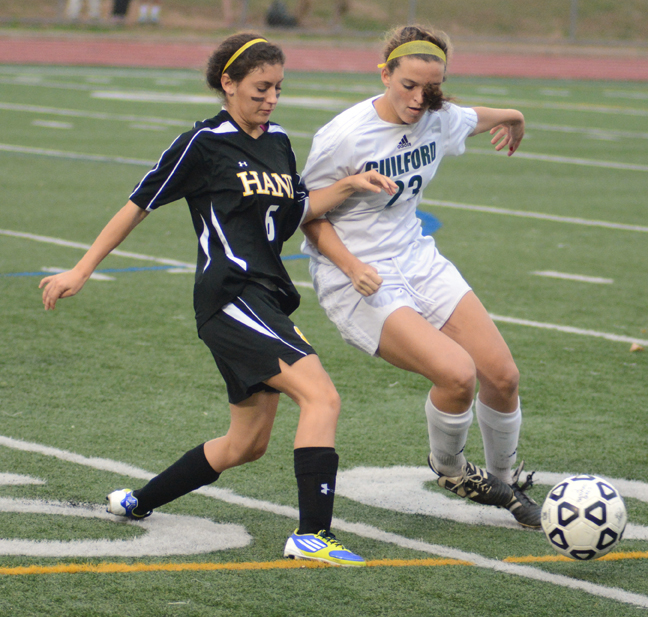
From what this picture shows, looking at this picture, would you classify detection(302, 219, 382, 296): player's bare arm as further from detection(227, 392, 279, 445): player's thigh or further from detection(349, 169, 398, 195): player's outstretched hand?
detection(227, 392, 279, 445): player's thigh

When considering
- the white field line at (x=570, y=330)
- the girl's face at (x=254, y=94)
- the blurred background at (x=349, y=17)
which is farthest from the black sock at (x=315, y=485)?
the blurred background at (x=349, y=17)

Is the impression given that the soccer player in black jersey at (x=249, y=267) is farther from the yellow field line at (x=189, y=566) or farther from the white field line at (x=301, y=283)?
the white field line at (x=301, y=283)

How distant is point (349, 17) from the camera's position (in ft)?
121

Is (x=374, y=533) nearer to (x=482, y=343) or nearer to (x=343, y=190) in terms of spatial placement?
(x=482, y=343)

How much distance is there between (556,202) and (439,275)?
29.3 feet

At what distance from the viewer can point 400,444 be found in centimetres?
546

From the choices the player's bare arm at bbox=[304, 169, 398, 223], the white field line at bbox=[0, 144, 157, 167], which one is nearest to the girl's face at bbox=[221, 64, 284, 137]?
the player's bare arm at bbox=[304, 169, 398, 223]

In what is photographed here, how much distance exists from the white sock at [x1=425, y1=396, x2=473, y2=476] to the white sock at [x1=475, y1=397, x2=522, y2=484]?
191mm

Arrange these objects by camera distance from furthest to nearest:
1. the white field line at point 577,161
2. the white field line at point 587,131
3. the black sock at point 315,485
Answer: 1. the white field line at point 587,131
2. the white field line at point 577,161
3. the black sock at point 315,485

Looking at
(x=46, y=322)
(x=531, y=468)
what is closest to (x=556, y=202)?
(x=46, y=322)

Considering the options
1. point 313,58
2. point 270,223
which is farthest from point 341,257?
point 313,58

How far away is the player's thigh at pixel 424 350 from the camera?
4145mm

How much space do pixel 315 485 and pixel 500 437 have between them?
3.62 ft

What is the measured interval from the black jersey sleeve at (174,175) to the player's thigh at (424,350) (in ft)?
3.15
